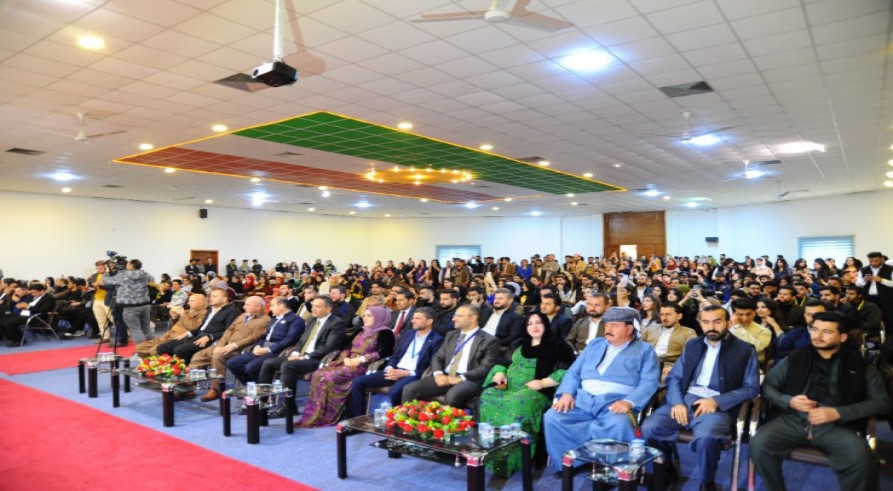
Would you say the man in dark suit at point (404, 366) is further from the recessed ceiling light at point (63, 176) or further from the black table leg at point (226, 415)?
the recessed ceiling light at point (63, 176)

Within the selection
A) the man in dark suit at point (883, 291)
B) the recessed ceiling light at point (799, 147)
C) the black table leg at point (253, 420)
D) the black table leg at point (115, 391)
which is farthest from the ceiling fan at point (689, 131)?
the black table leg at point (115, 391)

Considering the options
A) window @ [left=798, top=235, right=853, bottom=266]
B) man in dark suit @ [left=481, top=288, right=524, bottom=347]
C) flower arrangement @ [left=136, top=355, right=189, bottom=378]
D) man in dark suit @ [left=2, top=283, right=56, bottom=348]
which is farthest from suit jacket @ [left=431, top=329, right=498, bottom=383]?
window @ [left=798, top=235, right=853, bottom=266]

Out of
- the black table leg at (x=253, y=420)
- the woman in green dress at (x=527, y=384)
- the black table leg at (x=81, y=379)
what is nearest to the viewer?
the woman in green dress at (x=527, y=384)

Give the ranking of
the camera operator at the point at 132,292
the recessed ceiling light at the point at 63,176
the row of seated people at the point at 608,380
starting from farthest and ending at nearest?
the recessed ceiling light at the point at 63,176
the camera operator at the point at 132,292
the row of seated people at the point at 608,380

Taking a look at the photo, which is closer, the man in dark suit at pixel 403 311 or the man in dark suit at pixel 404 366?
the man in dark suit at pixel 404 366

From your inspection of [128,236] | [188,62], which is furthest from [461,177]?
[128,236]

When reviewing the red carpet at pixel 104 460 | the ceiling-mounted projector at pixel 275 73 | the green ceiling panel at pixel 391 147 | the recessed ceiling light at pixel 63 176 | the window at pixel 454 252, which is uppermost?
the recessed ceiling light at pixel 63 176

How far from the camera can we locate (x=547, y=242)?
24562mm

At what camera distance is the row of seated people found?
3.45 metres

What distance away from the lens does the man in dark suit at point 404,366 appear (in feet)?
17.3

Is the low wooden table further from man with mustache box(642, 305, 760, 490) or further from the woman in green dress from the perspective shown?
man with mustache box(642, 305, 760, 490)

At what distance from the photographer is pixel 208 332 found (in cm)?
714

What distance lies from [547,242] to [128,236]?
49.7 ft

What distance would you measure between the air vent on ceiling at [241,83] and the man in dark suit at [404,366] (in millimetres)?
2966
